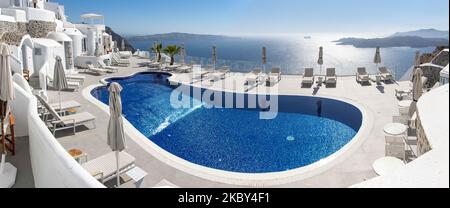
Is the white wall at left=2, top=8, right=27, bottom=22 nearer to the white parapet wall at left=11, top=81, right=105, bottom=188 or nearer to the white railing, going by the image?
the white railing

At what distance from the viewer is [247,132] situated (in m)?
10.9

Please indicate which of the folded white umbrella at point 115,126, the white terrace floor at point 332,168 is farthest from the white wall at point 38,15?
the folded white umbrella at point 115,126

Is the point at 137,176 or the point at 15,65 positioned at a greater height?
the point at 15,65

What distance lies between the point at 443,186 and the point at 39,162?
6100 mm

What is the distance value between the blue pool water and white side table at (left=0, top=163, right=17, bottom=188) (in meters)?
3.91

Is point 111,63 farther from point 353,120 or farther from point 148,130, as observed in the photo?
point 353,120

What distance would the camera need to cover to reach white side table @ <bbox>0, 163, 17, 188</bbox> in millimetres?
5926

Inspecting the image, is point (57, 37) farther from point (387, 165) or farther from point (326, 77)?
point (387, 165)

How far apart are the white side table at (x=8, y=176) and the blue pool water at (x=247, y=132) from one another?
3914 millimetres

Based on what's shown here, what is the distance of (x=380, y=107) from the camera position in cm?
1232

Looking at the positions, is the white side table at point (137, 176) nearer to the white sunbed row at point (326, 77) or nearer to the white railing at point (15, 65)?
the white railing at point (15, 65)

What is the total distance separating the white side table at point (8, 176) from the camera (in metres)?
5.93

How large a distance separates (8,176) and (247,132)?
6.98 meters

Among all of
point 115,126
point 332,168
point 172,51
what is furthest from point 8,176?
point 172,51
